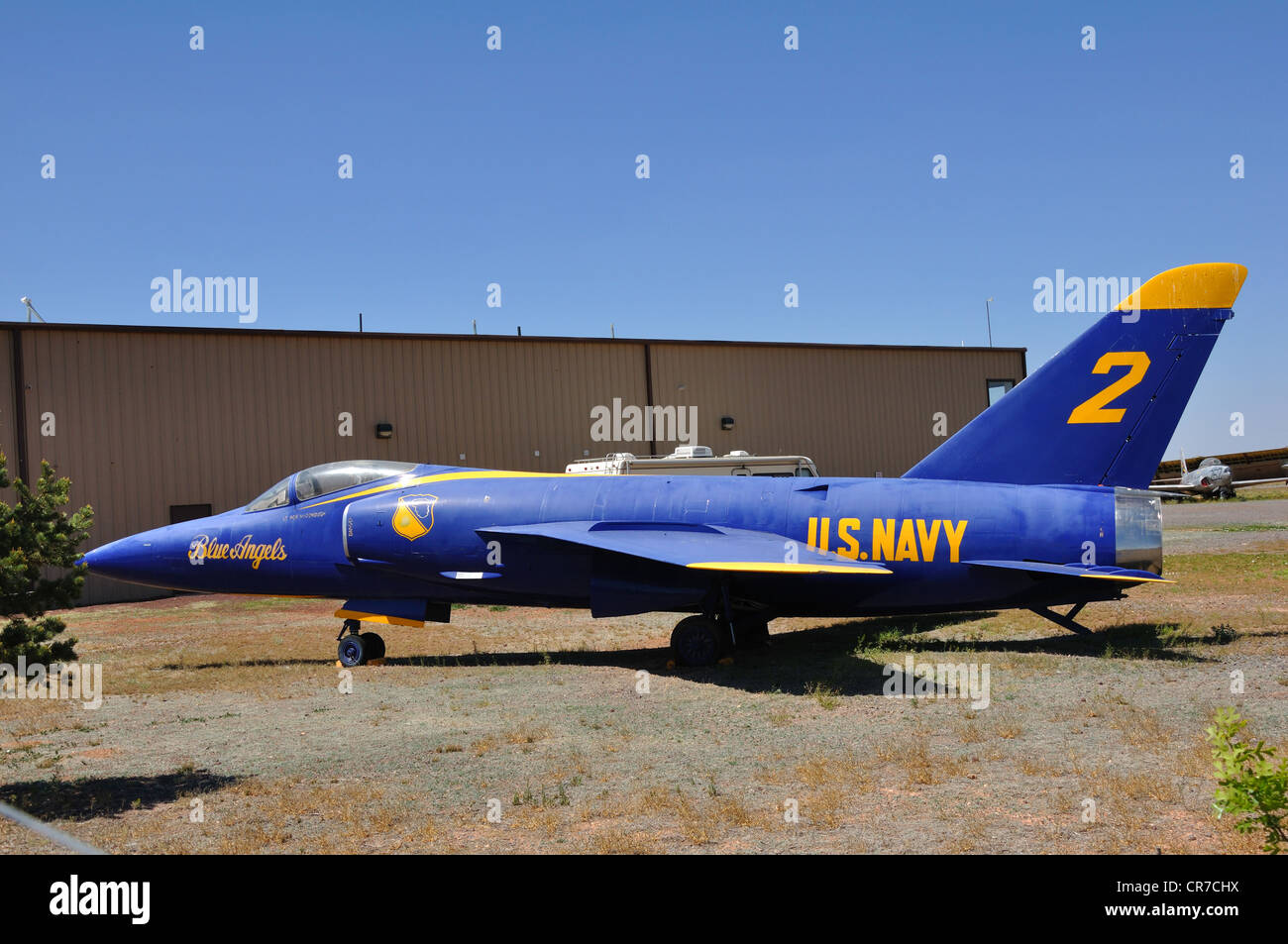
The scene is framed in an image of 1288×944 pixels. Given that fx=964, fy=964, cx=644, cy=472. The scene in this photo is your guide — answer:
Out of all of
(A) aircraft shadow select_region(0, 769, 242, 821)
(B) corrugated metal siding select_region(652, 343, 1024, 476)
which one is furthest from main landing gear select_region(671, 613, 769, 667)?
(B) corrugated metal siding select_region(652, 343, 1024, 476)

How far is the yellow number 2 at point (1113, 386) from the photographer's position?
44.2 ft

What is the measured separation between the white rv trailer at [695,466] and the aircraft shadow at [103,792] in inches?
729

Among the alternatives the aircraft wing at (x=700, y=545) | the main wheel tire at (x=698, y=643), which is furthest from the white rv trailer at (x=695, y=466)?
the main wheel tire at (x=698, y=643)

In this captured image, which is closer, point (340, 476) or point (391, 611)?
point (391, 611)

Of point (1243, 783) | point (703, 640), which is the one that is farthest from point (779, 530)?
point (1243, 783)

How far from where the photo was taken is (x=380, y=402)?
30828 mm

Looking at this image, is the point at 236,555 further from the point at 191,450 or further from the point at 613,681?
the point at 191,450

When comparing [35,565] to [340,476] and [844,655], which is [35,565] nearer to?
[340,476]

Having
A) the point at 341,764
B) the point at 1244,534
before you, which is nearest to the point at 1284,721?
the point at 341,764

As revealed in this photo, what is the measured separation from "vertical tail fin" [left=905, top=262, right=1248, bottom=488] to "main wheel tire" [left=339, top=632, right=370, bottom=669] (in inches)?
381

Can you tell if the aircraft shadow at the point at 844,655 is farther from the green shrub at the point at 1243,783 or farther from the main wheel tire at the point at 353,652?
the green shrub at the point at 1243,783

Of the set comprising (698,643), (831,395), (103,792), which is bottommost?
(103,792)

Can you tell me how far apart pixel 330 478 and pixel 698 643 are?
6.78 m

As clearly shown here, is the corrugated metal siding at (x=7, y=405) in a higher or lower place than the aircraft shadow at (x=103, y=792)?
higher
